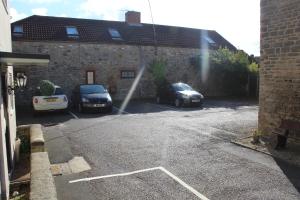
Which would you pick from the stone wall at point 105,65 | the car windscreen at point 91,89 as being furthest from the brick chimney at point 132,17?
the car windscreen at point 91,89

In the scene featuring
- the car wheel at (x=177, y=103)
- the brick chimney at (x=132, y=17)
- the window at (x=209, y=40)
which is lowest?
the car wheel at (x=177, y=103)

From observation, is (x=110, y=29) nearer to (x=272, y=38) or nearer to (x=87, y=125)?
(x=87, y=125)

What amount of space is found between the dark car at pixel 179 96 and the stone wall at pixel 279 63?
826 centimetres

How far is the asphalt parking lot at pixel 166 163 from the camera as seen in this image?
5496mm

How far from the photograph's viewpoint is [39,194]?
4031 mm

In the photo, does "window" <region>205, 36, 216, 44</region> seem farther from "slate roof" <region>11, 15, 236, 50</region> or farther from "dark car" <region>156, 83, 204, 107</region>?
"dark car" <region>156, 83, 204, 107</region>

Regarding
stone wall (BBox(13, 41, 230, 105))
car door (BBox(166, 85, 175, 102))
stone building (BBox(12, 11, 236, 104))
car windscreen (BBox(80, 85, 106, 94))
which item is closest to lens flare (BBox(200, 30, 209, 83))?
stone building (BBox(12, 11, 236, 104))

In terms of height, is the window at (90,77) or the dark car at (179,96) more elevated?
the window at (90,77)

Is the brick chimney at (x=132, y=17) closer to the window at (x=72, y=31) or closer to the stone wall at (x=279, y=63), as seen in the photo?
the window at (x=72, y=31)

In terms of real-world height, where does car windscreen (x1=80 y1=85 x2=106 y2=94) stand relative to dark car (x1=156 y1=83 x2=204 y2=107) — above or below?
above

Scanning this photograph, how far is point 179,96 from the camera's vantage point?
1844cm

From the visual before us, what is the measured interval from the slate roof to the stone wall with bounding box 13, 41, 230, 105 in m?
0.43

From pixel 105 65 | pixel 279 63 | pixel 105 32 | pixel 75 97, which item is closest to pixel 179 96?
pixel 75 97

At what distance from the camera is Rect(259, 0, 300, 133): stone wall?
849cm
